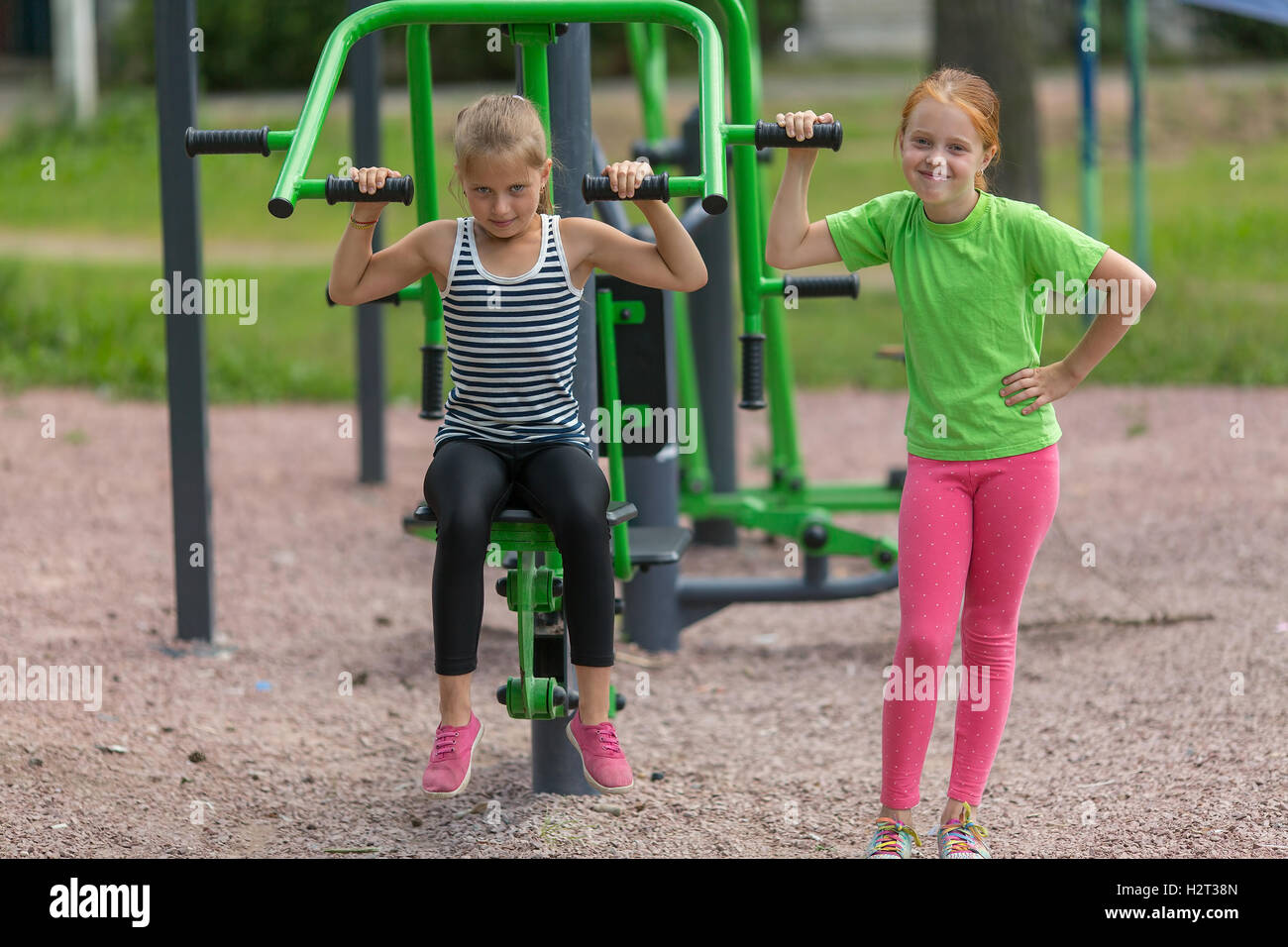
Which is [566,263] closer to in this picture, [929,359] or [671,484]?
[929,359]

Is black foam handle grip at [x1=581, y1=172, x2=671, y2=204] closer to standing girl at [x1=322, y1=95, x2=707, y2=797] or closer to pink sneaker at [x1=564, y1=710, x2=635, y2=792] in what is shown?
standing girl at [x1=322, y1=95, x2=707, y2=797]

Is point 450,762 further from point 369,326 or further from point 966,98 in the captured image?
point 369,326

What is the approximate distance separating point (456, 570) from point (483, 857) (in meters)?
0.61

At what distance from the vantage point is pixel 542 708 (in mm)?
2922

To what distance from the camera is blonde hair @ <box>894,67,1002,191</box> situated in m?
2.69

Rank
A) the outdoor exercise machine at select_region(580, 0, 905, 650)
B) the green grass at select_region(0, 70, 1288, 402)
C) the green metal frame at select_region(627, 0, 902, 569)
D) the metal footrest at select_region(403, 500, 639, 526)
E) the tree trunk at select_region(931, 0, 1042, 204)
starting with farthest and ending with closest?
1. the tree trunk at select_region(931, 0, 1042, 204)
2. the green grass at select_region(0, 70, 1288, 402)
3. the green metal frame at select_region(627, 0, 902, 569)
4. the outdoor exercise machine at select_region(580, 0, 905, 650)
5. the metal footrest at select_region(403, 500, 639, 526)

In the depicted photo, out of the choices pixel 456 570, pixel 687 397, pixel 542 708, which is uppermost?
pixel 687 397

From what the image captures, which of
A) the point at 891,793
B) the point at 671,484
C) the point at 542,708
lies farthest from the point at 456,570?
the point at 671,484

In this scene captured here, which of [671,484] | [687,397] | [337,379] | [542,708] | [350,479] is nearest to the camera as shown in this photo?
[542,708]

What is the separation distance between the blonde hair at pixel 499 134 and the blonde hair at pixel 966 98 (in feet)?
1.98

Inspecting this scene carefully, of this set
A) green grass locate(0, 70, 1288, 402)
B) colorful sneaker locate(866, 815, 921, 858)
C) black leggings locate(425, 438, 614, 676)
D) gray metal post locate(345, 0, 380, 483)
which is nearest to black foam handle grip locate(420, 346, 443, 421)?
black leggings locate(425, 438, 614, 676)

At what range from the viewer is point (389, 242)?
11703 millimetres

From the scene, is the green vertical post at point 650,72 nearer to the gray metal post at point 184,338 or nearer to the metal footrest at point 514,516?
the gray metal post at point 184,338

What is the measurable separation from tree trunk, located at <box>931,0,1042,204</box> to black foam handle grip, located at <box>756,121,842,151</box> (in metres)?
7.19
